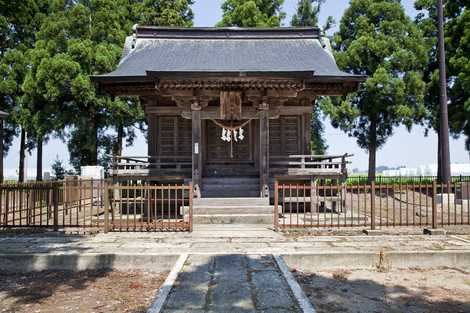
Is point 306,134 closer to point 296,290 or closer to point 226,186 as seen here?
point 226,186

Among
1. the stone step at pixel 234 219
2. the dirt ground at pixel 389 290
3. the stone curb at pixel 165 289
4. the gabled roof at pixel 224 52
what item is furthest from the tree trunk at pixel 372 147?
the stone curb at pixel 165 289

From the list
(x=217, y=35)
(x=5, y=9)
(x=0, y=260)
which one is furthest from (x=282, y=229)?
(x=217, y=35)

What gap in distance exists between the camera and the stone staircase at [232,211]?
11.6m

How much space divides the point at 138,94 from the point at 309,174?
745 centimetres

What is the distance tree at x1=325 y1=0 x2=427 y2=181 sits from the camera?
81.0 feet

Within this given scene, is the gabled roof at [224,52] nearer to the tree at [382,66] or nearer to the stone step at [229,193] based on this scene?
the stone step at [229,193]

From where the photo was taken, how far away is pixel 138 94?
1518cm

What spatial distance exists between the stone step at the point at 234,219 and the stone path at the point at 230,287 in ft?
14.2

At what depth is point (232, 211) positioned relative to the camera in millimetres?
11992

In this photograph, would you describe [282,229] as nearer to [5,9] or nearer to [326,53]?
[5,9]

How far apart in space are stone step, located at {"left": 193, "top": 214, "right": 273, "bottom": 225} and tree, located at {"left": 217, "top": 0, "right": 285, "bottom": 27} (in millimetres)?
18997

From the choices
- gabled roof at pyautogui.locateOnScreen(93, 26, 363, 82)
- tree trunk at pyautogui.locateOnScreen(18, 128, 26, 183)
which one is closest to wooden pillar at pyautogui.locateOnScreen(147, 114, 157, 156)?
gabled roof at pyautogui.locateOnScreen(93, 26, 363, 82)

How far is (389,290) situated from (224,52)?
1406 cm

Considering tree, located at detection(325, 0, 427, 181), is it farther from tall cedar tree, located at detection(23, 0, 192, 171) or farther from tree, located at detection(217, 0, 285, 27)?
tall cedar tree, located at detection(23, 0, 192, 171)
